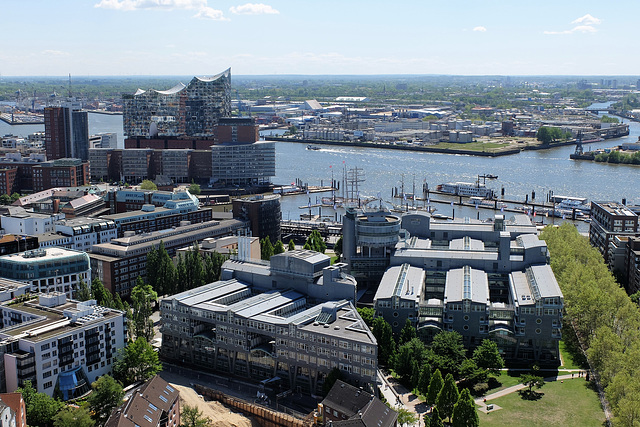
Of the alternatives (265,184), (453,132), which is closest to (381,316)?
(265,184)

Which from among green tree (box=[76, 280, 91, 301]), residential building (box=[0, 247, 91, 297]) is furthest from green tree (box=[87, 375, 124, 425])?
residential building (box=[0, 247, 91, 297])

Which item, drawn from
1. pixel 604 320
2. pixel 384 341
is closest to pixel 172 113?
pixel 384 341

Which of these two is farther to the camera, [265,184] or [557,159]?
[557,159]

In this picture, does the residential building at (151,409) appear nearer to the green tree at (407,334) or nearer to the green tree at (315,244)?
the green tree at (407,334)

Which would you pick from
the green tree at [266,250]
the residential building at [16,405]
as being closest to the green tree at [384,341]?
the residential building at [16,405]

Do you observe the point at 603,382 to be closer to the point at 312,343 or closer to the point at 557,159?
the point at 312,343

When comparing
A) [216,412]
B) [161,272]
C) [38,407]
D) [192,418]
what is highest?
[161,272]

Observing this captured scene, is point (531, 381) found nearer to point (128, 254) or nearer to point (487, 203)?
point (128, 254)
